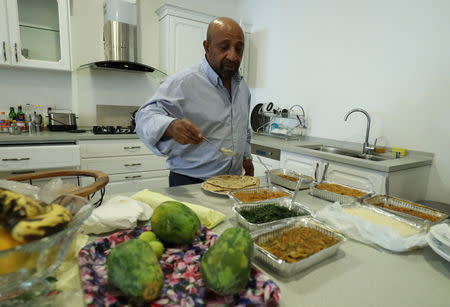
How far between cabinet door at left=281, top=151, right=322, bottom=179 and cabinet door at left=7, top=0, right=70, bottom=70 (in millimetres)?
2355

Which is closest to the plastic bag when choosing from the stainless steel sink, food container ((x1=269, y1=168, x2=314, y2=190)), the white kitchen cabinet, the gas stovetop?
food container ((x1=269, y1=168, x2=314, y2=190))

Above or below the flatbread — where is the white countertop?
below

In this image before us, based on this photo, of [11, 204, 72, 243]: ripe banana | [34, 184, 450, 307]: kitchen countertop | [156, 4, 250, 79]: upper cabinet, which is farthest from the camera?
[156, 4, 250, 79]: upper cabinet

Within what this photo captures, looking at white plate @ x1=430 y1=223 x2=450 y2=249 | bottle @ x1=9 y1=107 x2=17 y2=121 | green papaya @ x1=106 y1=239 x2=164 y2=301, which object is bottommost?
white plate @ x1=430 y1=223 x2=450 y2=249

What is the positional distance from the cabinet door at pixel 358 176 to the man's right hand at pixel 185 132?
1.23 meters

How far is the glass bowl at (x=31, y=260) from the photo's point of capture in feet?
1.32

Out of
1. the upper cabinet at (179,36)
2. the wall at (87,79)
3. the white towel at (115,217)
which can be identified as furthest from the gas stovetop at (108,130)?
the white towel at (115,217)

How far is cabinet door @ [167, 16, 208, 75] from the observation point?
10.1 feet

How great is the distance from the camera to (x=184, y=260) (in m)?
0.60

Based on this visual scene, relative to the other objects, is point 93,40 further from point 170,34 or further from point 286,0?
point 286,0

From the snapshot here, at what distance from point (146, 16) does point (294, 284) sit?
3503 mm

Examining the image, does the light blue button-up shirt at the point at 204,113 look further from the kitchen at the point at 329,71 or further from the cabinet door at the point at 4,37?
the cabinet door at the point at 4,37

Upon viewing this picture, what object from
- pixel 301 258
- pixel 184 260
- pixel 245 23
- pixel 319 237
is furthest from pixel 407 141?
pixel 245 23

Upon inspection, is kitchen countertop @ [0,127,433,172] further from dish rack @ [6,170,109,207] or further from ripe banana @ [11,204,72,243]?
ripe banana @ [11,204,72,243]
